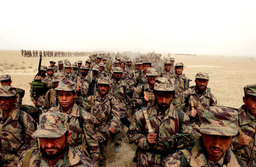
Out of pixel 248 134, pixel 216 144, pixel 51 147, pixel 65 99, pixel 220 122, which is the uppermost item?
pixel 220 122

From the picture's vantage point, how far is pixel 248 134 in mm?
2883

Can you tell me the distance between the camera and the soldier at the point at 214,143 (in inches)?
72.8

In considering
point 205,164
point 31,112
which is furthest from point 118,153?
point 205,164

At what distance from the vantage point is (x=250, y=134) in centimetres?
287

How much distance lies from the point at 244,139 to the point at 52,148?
2814 millimetres


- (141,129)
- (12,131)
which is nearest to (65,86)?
(12,131)

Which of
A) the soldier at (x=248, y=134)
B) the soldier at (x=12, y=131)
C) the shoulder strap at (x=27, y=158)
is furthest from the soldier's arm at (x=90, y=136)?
the soldier at (x=248, y=134)

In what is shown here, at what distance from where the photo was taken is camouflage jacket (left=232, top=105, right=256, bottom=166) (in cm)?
282

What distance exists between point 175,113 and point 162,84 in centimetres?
56

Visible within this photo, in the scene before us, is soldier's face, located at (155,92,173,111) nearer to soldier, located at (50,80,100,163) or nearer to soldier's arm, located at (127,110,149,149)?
soldier's arm, located at (127,110,149,149)

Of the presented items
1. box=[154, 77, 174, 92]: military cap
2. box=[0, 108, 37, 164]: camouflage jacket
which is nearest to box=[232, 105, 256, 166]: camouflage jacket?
box=[154, 77, 174, 92]: military cap

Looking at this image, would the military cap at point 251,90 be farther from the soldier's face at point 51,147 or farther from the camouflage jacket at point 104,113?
the soldier's face at point 51,147

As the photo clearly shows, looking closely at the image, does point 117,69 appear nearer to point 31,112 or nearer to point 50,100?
point 50,100

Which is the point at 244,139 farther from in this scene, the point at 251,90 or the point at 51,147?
the point at 51,147
